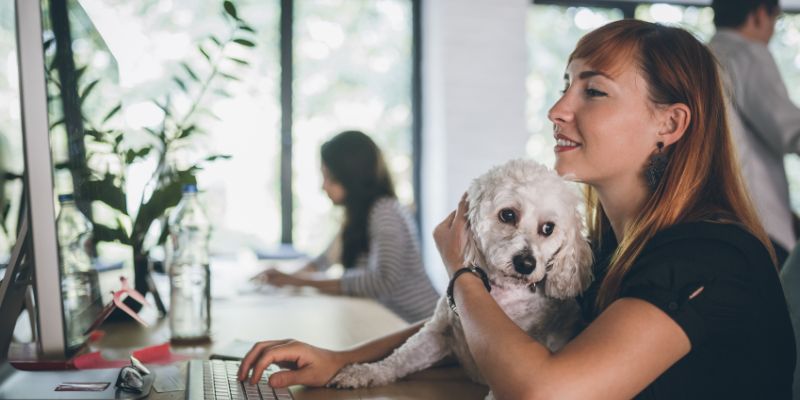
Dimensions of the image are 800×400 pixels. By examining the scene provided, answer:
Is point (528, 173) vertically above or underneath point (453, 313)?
above

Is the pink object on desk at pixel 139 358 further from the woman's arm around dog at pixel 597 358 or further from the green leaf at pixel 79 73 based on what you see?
the woman's arm around dog at pixel 597 358

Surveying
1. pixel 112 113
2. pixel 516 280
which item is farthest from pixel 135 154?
pixel 516 280

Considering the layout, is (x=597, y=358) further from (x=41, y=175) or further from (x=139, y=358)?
(x=139, y=358)

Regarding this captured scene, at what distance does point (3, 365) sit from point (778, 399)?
1.01 m

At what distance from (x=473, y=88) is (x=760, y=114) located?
1.96 meters

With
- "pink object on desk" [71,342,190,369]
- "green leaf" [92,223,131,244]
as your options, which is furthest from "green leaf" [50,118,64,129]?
"green leaf" [92,223,131,244]

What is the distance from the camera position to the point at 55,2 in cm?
90

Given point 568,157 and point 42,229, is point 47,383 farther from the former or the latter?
point 568,157

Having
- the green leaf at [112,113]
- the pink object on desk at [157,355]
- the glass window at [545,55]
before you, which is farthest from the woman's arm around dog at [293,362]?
the glass window at [545,55]

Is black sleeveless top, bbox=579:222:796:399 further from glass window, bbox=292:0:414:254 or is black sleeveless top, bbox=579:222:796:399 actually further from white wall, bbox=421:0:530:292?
glass window, bbox=292:0:414:254

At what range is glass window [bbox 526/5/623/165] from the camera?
14.4ft

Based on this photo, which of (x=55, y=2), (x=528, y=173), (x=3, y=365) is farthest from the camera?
(x=528, y=173)

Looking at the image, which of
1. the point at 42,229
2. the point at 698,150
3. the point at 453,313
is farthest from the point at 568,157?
the point at 42,229

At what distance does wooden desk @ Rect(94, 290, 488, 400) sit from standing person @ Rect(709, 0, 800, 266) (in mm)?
1352
